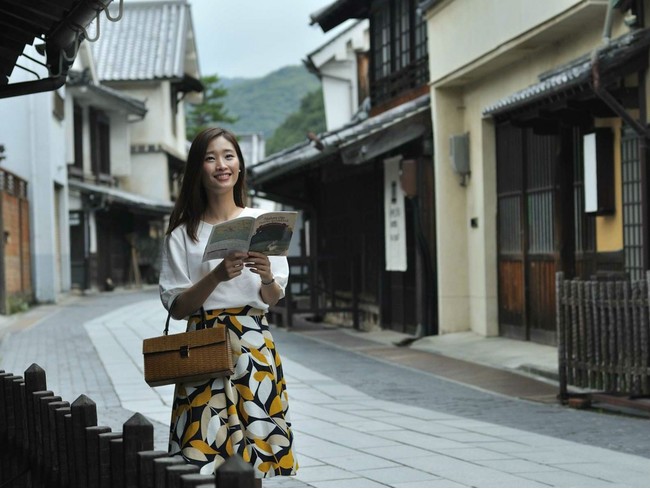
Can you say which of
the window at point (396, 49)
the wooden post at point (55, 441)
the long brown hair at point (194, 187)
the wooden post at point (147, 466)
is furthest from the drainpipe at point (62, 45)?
the window at point (396, 49)

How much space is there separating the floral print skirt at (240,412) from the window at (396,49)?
Answer: 1574 cm

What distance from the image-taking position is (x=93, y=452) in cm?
384

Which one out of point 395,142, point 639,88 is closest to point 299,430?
point 639,88

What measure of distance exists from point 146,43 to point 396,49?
1198 inches

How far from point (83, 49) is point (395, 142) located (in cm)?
2430

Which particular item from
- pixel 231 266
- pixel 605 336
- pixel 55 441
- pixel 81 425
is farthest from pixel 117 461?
pixel 605 336

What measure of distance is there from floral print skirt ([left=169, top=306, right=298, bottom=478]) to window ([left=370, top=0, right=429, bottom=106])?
51.7 feet

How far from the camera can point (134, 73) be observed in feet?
162

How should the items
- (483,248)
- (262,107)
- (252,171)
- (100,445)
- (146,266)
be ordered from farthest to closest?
1. (262,107)
2. (146,266)
3. (252,171)
4. (483,248)
5. (100,445)

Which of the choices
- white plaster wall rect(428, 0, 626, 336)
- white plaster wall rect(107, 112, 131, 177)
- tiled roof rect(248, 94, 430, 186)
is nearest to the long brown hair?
white plaster wall rect(428, 0, 626, 336)

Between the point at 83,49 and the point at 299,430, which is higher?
the point at 83,49

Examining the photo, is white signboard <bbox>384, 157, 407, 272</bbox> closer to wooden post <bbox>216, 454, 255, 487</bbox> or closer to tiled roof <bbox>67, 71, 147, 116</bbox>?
tiled roof <bbox>67, 71, 147, 116</bbox>

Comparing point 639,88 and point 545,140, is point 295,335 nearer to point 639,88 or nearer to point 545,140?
point 545,140

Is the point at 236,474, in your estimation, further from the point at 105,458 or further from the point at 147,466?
the point at 105,458
